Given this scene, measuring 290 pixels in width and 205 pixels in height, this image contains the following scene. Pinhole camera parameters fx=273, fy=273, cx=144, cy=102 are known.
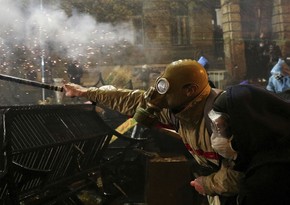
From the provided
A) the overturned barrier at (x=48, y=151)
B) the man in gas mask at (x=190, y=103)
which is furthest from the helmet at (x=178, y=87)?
the overturned barrier at (x=48, y=151)

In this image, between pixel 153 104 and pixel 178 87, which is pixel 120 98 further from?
pixel 178 87

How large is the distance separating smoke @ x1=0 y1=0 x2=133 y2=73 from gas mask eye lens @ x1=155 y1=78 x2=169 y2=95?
626 centimetres

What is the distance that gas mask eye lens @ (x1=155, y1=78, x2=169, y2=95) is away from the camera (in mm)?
1739

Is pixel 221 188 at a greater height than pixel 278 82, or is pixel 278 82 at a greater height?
pixel 278 82

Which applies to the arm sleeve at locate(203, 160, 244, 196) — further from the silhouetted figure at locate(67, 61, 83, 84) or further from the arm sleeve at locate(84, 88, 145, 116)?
the silhouetted figure at locate(67, 61, 83, 84)

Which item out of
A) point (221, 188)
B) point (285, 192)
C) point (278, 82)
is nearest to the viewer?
point (285, 192)

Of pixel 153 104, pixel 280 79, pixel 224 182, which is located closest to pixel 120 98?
pixel 153 104

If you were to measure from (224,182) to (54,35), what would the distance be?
24.8 ft

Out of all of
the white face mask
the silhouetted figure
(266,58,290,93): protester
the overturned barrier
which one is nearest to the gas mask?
the white face mask

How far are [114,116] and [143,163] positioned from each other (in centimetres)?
171

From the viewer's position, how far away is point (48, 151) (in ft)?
9.07

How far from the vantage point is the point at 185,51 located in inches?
310

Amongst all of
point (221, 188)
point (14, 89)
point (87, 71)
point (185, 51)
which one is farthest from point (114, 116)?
point (221, 188)

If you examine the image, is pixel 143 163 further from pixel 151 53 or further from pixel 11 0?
pixel 11 0
